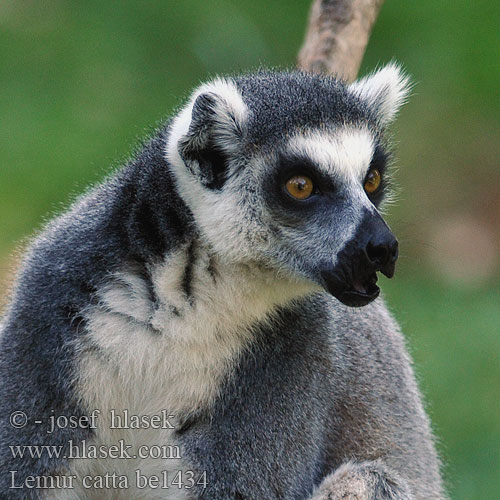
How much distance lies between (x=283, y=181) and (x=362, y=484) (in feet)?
5.34

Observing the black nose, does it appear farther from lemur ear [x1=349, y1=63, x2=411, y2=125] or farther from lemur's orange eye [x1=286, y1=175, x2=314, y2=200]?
lemur ear [x1=349, y1=63, x2=411, y2=125]

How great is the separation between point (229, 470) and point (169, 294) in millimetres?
877

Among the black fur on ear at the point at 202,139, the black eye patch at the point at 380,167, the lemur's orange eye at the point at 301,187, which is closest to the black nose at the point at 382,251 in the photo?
the lemur's orange eye at the point at 301,187

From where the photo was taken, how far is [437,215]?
12.3 metres

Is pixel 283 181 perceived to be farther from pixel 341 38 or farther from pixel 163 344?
pixel 341 38

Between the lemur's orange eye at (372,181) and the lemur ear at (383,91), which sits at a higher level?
the lemur ear at (383,91)

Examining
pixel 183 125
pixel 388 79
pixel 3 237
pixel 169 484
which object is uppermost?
pixel 3 237

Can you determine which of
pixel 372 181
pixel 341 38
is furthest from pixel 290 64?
pixel 372 181

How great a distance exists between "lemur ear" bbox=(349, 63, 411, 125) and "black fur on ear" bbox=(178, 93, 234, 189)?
897mm

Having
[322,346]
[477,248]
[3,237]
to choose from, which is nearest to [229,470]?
[322,346]

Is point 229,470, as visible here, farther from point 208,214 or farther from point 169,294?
point 208,214

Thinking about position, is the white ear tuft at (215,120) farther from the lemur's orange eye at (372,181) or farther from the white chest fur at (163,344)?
the lemur's orange eye at (372,181)

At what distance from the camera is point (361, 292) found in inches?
187

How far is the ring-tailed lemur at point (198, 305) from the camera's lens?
16.0 feet
